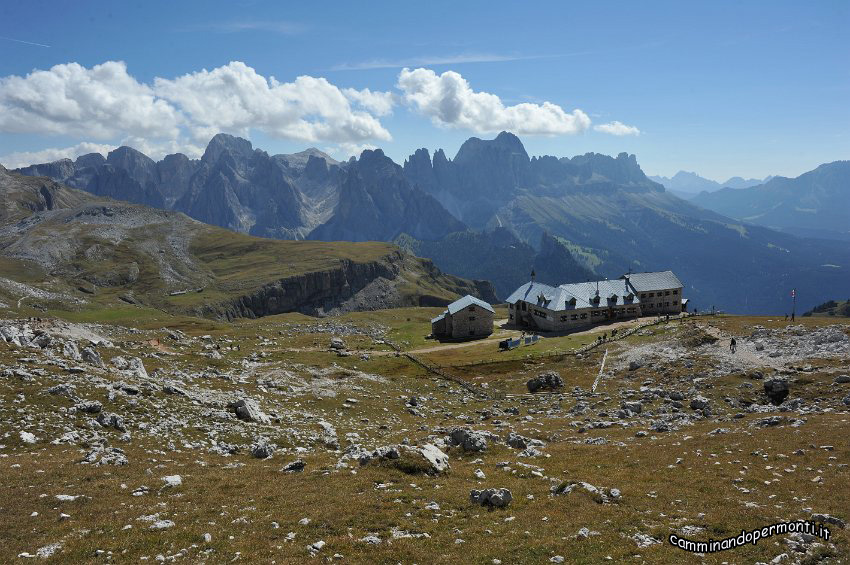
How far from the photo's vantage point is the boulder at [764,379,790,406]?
48531 mm

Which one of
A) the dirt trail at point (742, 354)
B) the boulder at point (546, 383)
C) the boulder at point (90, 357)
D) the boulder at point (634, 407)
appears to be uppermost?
the boulder at point (90, 357)

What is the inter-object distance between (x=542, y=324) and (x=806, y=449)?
75214 mm

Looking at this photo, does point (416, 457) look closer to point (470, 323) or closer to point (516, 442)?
point (516, 442)

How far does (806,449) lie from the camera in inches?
1201

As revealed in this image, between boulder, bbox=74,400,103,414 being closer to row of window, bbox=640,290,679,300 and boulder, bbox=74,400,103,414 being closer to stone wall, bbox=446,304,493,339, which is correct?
stone wall, bbox=446,304,493,339

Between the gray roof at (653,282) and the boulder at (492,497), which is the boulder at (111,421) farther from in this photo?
the gray roof at (653,282)

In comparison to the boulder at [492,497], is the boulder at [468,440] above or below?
below

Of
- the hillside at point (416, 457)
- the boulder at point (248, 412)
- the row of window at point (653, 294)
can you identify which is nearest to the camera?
the hillside at point (416, 457)

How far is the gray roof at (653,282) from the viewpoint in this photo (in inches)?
4316

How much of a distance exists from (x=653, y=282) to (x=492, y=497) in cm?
9969

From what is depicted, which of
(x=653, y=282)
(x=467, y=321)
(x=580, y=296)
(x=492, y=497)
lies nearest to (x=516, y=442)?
(x=492, y=497)

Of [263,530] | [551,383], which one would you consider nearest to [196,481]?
[263,530]

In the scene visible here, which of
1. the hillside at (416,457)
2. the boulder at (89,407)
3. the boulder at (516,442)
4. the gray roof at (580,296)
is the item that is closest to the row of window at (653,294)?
the gray roof at (580,296)

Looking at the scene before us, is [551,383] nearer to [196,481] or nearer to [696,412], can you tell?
[696,412]
